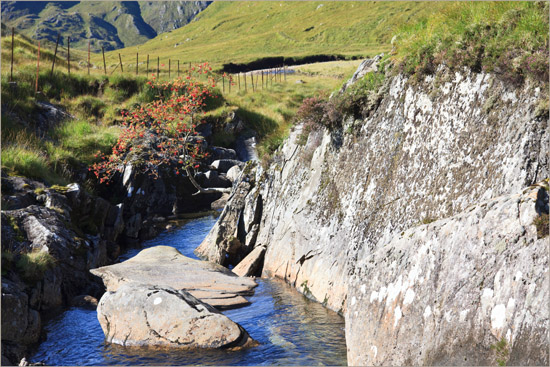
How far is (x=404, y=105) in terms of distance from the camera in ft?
43.3

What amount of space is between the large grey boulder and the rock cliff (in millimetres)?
3205

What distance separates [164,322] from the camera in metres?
11.4

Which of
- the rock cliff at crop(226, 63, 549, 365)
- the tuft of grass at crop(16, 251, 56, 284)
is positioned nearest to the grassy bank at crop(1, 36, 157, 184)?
the tuft of grass at crop(16, 251, 56, 284)

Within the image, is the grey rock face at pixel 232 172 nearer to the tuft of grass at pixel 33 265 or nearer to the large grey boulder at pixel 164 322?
the tuft of grass at pixel 33 265

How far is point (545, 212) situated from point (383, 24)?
569ft

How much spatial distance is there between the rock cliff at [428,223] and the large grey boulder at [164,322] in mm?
3205

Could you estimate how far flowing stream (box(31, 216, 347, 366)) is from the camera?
10539 millimetres

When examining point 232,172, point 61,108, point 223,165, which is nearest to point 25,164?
point 232,172

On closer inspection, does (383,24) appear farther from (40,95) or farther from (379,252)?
(379,252)

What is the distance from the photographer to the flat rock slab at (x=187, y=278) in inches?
587

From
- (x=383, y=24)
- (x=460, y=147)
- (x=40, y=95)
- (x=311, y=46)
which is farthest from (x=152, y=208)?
(x=383, y=24)

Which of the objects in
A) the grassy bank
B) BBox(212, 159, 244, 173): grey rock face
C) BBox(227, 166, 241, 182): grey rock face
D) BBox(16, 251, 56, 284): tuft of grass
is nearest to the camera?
BBox(16, 251, 56, 284): tuft of grass

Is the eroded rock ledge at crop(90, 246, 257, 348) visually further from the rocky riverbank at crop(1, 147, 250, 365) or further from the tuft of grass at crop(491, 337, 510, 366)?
the tuft of grass at crop(491, 337, 510, 366)

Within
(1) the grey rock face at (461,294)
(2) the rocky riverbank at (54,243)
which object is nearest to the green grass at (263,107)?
(2) the rocky riverbank at (54,243)
